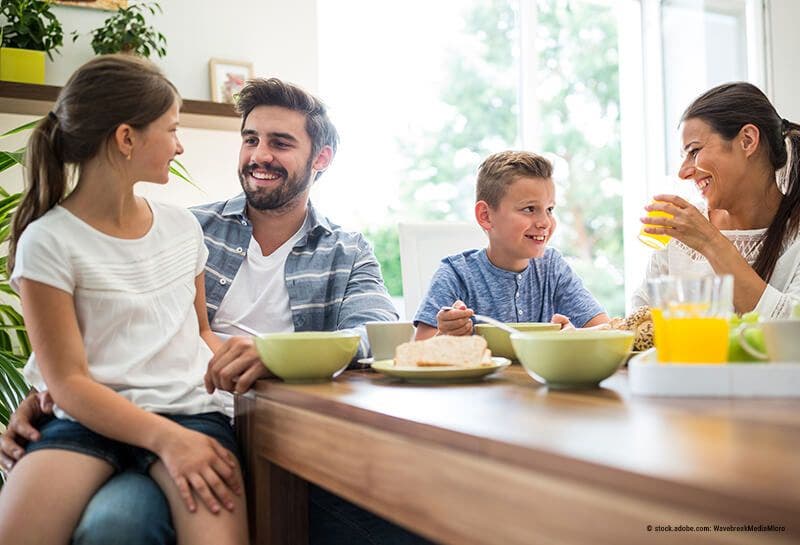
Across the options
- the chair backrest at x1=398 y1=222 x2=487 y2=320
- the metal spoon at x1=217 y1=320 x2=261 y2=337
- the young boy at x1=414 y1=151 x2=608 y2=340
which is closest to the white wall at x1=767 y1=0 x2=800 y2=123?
the young boy at x1=414 y1=151 x2=608 y2=340

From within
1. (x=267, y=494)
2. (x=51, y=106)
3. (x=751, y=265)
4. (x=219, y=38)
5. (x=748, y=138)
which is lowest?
(x=267, y=494)

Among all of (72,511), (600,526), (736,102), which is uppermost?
(736,102)

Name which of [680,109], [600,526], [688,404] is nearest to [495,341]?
[688,404]

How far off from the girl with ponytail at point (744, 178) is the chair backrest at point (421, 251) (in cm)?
68

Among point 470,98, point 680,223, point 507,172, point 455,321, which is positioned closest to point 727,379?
point 455,321

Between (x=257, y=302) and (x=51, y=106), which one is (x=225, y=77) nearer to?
(x=51, y=106)

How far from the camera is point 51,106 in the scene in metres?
2.97

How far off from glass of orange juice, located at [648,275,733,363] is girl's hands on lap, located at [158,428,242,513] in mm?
666

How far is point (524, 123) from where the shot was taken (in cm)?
445

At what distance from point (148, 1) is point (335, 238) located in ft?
6.60

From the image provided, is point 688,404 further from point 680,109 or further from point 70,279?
point 680,109

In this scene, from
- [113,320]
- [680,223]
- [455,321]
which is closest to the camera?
[113,320]

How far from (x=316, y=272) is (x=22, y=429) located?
0.73 meters

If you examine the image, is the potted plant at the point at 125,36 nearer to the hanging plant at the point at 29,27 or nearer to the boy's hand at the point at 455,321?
the hanging plant at the point at 29,27
